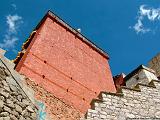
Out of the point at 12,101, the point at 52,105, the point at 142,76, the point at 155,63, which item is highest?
the point at 155,63

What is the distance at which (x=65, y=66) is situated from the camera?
52.7 feet

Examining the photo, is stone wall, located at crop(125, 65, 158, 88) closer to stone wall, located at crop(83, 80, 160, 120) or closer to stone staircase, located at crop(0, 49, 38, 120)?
stone wall, located at crop(83, 80, 160, 120)

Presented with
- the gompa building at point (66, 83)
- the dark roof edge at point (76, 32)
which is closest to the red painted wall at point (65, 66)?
the gompa building at point (66, 83)

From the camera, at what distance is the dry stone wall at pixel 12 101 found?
5801 millimetres

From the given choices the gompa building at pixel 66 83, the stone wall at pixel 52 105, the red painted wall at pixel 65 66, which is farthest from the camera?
the red painted wall at pixel 65 66

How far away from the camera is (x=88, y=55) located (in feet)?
61.5

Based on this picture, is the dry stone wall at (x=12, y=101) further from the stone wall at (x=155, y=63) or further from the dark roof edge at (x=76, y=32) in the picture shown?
the stone wall at (x=155, y=63)

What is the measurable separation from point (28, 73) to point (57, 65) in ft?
7.97

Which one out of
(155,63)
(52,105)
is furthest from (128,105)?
(155,63)

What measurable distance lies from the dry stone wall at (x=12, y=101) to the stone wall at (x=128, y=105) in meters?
2.26

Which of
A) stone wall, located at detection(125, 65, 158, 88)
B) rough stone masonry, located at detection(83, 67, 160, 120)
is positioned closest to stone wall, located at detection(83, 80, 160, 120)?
rough stone masonry, located at detection(83, 67, 160, 120)

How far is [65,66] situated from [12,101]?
33.0 feet

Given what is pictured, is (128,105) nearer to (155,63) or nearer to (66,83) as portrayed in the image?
(66,83)

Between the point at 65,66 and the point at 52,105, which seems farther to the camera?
the point at 65,66
